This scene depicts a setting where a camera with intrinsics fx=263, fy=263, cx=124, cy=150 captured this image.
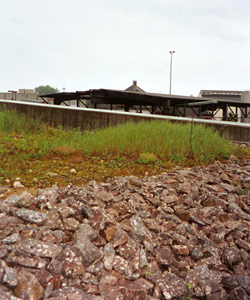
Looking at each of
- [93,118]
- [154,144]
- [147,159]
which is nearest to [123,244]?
[147,159]

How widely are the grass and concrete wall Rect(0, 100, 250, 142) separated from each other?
4.64ft

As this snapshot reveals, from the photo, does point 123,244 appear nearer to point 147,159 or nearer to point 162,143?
point 147,159

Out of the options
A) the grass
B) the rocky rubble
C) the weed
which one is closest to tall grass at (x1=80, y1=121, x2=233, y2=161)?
the grass

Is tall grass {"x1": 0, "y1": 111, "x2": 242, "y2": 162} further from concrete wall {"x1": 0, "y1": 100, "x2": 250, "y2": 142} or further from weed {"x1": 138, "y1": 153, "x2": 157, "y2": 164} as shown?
concrete wall {"x1": 0, "y1": 100, "x2": 250, "y2": 142}

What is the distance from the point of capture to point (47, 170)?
3891 millimetres

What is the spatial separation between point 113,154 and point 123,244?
2982 millimetres

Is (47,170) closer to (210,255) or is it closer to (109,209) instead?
(109,209)

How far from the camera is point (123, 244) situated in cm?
222

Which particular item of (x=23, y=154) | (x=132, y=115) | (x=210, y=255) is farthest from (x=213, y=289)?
(x=132, y=115)

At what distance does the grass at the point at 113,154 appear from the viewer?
12.4ft

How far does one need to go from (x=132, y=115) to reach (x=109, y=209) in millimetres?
5548

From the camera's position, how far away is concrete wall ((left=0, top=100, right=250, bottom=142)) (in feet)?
24.6

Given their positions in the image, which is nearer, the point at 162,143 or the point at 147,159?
the point at 147,159

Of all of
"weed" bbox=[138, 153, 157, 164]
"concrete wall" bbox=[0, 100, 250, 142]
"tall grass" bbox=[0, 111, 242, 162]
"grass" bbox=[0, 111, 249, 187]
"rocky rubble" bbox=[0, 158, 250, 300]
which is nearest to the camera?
"rocky rubble" bbox=[0, 158, 250, 300]
